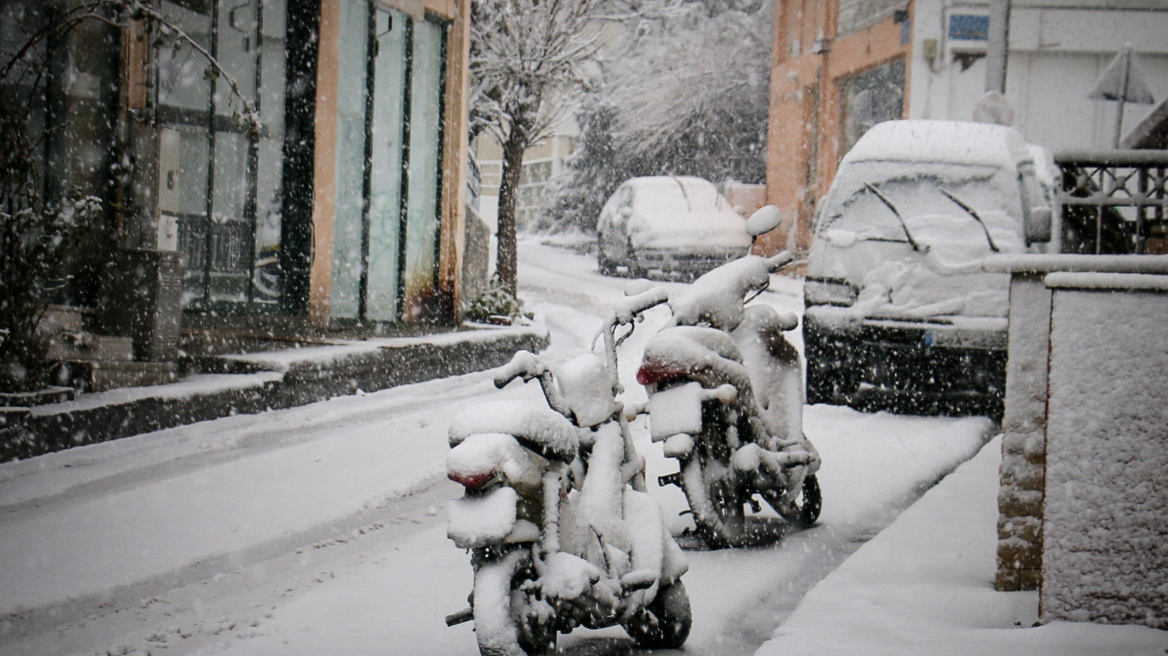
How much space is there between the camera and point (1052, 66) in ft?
72.4

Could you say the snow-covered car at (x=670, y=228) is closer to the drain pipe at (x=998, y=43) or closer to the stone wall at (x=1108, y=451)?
the drain pipe at (x=998, y=43)

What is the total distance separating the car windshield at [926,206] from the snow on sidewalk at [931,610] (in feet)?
13.0

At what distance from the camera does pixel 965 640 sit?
363cm

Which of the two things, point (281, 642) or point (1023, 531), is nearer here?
point (281, 642)

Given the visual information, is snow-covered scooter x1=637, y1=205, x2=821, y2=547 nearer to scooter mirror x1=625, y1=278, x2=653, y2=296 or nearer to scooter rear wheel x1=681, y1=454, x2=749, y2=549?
scooter rear wheel x1=681, y1=454, x2=749, y2=549

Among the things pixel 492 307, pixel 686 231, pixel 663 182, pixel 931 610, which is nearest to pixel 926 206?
pixel 931 610

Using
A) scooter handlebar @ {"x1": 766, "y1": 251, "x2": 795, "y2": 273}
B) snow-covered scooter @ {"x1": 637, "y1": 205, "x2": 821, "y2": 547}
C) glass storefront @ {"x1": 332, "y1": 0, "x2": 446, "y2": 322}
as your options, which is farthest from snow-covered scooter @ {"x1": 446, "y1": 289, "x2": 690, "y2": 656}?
glass storefront @ {"x1": 332, "y1": 0, "x2": 446, "y2": 322}

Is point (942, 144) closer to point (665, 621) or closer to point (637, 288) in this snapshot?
point (637, 288)

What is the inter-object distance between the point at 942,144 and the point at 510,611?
728 cm

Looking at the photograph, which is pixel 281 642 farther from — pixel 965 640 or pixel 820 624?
pixel 965 640

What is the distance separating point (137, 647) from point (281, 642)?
18.3 inches

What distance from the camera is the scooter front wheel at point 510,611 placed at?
324cm

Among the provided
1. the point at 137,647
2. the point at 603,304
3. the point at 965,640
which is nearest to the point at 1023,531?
the point at 965,640

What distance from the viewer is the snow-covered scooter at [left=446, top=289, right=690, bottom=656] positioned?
3.30 meters
